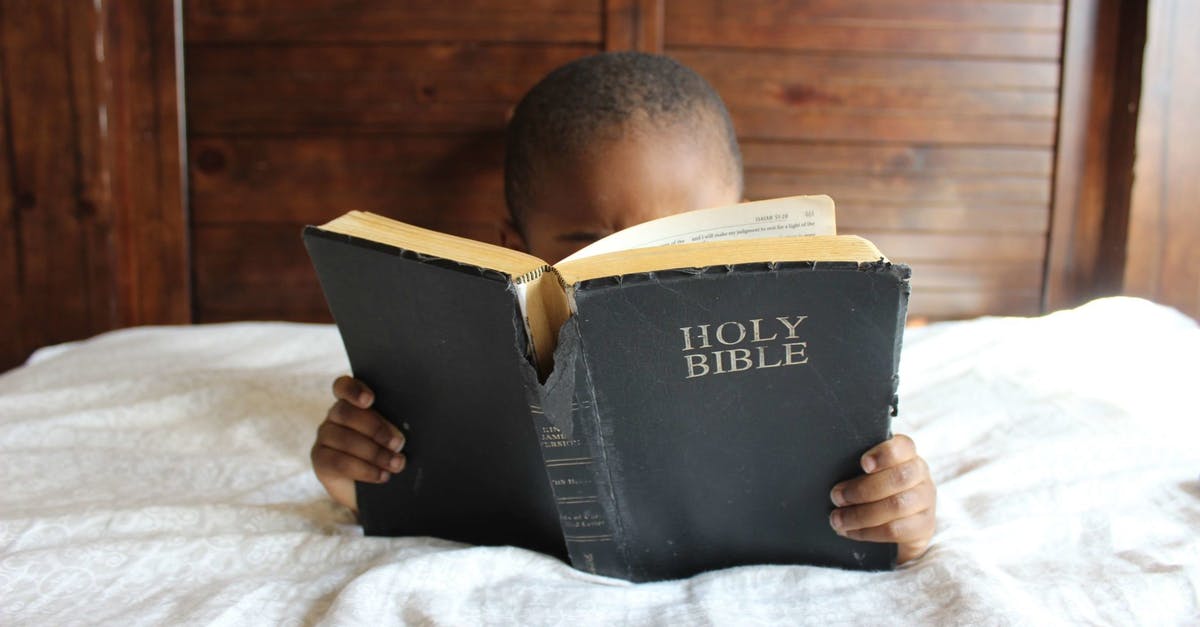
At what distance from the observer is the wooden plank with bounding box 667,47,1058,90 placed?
56.2 inches


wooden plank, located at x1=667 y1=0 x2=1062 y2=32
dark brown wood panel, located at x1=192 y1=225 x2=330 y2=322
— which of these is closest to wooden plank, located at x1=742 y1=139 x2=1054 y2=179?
wooden plank, located at x1=667 y1=0 x2=1062 y2=32

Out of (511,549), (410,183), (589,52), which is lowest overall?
(511,549)

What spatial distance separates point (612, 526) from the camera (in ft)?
1.89

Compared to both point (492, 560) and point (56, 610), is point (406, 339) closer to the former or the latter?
point (492, 560)

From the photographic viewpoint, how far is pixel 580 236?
2.57 ft

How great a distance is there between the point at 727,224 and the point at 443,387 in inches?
9.1

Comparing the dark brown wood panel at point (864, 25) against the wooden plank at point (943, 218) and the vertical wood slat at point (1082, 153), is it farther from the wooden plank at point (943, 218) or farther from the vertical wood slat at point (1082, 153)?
the wooden plank at point (943, 218)

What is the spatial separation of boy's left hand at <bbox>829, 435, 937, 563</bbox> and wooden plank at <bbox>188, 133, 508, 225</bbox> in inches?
39.0

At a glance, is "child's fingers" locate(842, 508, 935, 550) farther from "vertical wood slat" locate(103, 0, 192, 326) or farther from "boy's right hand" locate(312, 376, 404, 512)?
"vertical wood slat" locate(103, 0, 192, 326)

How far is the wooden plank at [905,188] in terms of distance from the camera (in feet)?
4.83

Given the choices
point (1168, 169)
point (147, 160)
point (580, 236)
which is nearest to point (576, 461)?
point (580, 236)

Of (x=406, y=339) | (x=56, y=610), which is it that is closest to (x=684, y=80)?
(x=406, y=339)

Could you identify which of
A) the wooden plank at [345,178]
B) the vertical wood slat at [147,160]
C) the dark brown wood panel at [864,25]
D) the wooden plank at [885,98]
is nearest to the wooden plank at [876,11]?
the dark brown wood panel at [864,25]

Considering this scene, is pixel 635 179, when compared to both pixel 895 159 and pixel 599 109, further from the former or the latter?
pixel 895 159
